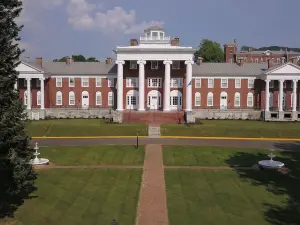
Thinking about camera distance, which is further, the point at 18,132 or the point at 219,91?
the point at 219,91

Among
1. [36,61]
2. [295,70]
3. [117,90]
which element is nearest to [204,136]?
[117,90]

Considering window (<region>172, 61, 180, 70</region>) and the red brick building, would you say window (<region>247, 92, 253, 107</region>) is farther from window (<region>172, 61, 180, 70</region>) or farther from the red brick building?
window (<region>172, 61, 180, 70</region>)

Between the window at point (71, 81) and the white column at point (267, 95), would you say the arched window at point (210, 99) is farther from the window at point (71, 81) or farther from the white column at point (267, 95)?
the window at point (71, 81)

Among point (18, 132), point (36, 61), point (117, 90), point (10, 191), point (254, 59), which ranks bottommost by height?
point (10, 191)

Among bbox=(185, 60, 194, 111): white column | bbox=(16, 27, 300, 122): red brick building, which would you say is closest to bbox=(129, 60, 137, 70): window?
bbox=(16, 27, 300, 122): red brick building

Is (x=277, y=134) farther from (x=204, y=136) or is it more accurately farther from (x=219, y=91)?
(x=219, y=91)

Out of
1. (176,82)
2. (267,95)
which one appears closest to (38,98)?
(176,82)

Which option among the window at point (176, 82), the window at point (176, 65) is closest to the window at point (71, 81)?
the window at point (176, 82)

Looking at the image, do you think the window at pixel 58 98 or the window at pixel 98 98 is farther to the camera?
the window at pixel 58 98
